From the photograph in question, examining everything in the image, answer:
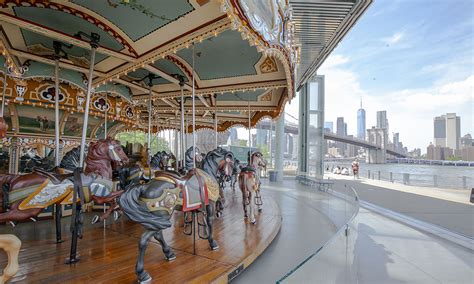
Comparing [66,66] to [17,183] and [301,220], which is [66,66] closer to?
[17,183]

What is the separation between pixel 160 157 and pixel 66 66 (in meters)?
3.19

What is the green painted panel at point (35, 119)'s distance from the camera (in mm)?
5322

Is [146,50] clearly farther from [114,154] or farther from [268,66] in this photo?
[268,66]

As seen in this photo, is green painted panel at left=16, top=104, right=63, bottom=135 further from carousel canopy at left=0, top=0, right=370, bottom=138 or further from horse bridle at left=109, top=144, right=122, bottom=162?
horse bridle at left=109, top=144, right=122, bottom=162

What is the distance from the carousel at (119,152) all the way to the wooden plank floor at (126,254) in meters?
0.02

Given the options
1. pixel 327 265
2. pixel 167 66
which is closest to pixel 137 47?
pixel 167 66

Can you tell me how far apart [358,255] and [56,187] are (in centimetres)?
469

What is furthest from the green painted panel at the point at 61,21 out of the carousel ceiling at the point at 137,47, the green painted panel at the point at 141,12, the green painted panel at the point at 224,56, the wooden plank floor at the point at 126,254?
the wooden plank floor at the point at 126,254

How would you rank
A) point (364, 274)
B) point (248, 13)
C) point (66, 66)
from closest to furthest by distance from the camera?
point (248, 13), point (364, 274), point (66, 66)

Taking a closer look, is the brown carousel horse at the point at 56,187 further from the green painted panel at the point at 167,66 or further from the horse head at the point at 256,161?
the horse head at the point at 256,161

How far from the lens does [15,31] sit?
139 inches

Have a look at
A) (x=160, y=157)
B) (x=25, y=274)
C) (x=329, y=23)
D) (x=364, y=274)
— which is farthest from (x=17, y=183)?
(x=329, y=23)

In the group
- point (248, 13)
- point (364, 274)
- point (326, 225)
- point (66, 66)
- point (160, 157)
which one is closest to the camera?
point (248, 13)

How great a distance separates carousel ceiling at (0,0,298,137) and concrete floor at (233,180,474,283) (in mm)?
2465
